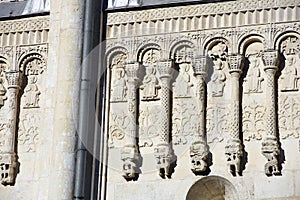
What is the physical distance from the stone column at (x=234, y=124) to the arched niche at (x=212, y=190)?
0.59 feet

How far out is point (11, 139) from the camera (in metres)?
12.8

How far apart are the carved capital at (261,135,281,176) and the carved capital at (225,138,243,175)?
28 cm

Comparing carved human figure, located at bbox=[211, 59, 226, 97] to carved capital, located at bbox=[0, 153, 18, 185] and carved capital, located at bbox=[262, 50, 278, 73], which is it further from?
carved capital, located at bbox=[0, 153, 18, 185]

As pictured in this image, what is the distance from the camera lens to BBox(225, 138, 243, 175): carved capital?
1173 centimetres

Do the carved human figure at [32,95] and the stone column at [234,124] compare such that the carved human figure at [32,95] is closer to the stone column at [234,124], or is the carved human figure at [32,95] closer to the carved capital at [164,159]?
the carved capital at [164,159]

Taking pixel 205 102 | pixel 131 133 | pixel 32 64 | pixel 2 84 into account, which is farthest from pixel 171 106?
pixel 2 84

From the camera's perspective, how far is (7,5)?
13.4 meters

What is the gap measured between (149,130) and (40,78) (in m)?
1.56

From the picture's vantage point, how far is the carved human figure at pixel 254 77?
1202 cm

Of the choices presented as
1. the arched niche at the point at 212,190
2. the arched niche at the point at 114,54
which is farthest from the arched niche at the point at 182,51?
the arched niche at the point at 212,190

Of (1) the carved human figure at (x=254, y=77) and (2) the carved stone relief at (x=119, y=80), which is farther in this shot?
(2) the carved stone relief at (x=119, y=80)

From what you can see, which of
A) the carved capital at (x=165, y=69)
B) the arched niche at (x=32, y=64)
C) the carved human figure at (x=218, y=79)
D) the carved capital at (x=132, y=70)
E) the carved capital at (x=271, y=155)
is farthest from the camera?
the arched niche at (x=32, y=64)

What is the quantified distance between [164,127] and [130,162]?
0.54m

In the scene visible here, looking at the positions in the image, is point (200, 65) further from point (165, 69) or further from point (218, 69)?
point (165, 69)
